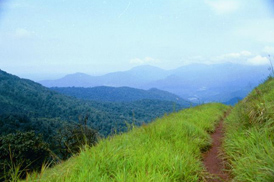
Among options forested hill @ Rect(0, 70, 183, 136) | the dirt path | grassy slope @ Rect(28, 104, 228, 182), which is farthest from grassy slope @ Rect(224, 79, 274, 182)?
forested hill @ Rect(0, 70, 183, 136)

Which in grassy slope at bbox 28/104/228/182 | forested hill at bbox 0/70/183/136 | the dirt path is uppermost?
grassy slope at bbox 28/104/228/182

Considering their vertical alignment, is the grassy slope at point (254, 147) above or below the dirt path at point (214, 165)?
above

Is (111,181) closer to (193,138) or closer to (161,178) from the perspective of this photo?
(161,178)

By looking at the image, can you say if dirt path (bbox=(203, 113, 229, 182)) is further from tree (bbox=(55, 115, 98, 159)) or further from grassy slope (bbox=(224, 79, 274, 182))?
tree (bbox=(55, 115, 98, 159))

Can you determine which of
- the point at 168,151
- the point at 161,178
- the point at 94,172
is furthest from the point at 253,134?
the point at 94,172

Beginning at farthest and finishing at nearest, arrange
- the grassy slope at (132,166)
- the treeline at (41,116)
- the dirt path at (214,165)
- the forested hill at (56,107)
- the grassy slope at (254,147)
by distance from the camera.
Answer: the forested hill at (56,107), the treeline at (41,116), the dirt path at (214,165), the grassy slope at (132,166), the grassy slope at (254,147)

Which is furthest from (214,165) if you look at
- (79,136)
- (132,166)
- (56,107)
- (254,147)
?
(56,107)

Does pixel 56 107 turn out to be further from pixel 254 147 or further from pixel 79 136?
pixel 254 147

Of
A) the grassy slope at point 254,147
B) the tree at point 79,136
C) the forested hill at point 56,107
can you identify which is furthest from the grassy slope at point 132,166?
the forested hill at point 56,107

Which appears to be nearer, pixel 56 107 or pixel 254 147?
pixel 254 147

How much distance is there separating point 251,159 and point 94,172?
252 centimetres

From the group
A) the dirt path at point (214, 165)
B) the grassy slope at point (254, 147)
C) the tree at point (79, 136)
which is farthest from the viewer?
the tree at point (79, 136)

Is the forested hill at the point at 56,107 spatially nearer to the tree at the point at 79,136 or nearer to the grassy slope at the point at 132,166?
the tree at the point at 79,136

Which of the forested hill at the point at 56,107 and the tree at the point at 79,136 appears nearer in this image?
the tree at the point at 79,136
